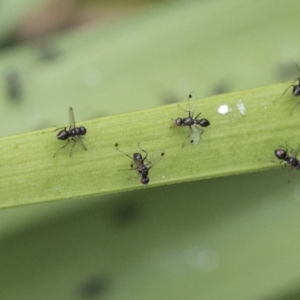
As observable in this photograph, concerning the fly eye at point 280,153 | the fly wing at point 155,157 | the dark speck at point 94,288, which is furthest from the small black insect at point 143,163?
the dark speck at point 94,288

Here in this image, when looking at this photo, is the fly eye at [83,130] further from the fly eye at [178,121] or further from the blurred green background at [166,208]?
the blurred green background at [166,208]

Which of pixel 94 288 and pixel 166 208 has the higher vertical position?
pixel 166 208

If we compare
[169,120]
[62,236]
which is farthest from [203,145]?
[62,236]

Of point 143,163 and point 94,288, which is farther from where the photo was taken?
point 94,288

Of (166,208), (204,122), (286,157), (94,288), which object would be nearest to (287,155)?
(286,157)

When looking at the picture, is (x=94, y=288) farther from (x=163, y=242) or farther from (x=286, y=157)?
(x=286, y=157)

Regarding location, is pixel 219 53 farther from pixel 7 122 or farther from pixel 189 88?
pixel 7 122

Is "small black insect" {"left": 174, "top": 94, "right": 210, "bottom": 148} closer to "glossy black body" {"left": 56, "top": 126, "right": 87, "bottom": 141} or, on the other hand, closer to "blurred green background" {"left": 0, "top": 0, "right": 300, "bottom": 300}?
"glossy black body" {"left": 56, "top": 126, "right": 87, "bottom": 141}
